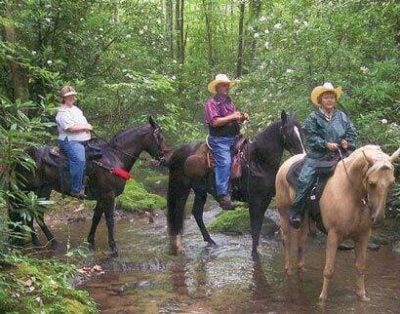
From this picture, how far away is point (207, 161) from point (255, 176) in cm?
89

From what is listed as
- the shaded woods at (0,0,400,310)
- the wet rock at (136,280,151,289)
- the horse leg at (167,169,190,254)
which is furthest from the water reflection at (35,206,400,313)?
the shaded woods at (0,0,400,310)

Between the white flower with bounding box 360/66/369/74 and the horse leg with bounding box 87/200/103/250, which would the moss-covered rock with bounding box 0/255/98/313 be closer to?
the horse leg with bounding box 87/200/103/250

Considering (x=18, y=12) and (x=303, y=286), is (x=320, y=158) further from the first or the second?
(x=18, y=12)

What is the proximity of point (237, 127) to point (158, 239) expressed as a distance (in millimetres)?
2889

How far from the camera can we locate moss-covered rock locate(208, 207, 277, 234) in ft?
36.4

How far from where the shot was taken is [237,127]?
939 centimetres

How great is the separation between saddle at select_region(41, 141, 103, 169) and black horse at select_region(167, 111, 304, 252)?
1.38 meters

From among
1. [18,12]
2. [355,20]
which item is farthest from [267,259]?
[18,12]

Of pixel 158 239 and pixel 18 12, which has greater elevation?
pixel 18 12

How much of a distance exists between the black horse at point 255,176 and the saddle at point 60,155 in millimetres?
1385

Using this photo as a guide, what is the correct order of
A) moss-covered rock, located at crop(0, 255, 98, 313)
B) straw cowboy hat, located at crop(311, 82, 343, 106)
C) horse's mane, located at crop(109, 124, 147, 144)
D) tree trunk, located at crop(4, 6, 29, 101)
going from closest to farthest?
moss-covered rock, located at crop(0, 255, 98, 313)
straw cowboy hat, located at crop(311, 82, 343, 106)
horse's mane, located at crop(109, 124, 147, 144)
tree trunk, located at crop(4, 6, 29, 101)

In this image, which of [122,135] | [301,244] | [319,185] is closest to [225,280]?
[301,244]

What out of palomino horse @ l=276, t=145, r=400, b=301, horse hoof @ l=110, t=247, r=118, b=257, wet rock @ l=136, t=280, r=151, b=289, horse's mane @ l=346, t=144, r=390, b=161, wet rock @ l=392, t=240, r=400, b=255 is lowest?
wet rock @ l=392, t=240, r=400, b=255

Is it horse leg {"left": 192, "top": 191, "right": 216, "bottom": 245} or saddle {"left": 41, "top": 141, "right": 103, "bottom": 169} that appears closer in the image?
saddle {"left": 41, "top": 141, "right": 103, "bottom": 169}
